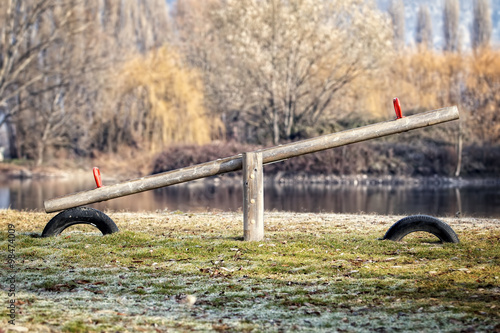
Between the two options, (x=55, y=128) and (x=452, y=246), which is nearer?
(x=452, y=246)

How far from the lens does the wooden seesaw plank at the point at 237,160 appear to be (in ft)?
32.7

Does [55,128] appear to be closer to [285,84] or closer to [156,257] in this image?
[285,84]

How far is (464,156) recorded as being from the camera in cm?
3981

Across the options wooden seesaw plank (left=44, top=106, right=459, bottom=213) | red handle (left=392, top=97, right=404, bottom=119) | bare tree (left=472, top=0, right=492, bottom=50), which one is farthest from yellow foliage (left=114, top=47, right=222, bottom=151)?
bare tree (left=472, top=0, right=492, bottom=50)

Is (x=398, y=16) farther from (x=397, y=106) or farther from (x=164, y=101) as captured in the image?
(x=397, y=106)

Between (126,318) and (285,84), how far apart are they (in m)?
35.3

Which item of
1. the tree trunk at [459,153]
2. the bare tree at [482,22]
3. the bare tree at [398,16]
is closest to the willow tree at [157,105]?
the tree trunk at [459,153]

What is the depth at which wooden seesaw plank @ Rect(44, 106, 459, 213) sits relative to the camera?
32.7 feet

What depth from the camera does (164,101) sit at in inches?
1815

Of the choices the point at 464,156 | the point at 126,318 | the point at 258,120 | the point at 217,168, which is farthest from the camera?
the point at 258,120

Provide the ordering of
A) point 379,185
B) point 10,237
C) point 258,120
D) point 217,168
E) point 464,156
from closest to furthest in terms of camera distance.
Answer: point 217,168, point 10,237, point 379,185, point 464,156, point 258,120

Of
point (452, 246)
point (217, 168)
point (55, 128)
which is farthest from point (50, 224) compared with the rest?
point (55, 128)

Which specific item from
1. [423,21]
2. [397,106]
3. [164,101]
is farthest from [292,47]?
[423,21]

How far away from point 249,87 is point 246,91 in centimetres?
48
